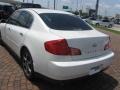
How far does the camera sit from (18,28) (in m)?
5.74

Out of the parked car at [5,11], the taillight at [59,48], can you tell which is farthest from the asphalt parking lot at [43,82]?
the parked car at [5,11]

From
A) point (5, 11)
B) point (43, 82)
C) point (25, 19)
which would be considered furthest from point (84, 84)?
point (5, 11)

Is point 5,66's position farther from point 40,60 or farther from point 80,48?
point 80,48

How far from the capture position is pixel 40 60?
14.5 ft

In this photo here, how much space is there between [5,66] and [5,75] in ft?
2.27

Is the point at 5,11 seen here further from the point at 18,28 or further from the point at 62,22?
the point at 62,22

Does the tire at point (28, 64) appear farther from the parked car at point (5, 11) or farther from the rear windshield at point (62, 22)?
the parked car at point (5, 11)

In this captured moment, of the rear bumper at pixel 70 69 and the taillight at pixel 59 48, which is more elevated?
the taillight at pixel 59 48

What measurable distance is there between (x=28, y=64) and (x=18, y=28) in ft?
3.71

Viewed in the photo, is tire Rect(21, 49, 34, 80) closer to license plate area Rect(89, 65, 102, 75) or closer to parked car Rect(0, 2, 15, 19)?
license plate area Rect(89, 65, 102, 75)

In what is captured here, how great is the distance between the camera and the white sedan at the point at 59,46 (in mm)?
4188

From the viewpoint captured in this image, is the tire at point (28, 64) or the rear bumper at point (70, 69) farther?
the tire at point (28, 64)

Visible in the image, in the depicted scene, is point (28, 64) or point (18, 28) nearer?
point (28, 64)

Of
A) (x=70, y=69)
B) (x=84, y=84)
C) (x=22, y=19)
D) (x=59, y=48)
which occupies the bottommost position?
(x=84, y=84)
